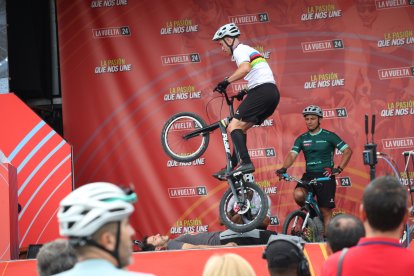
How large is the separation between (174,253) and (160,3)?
4722mm

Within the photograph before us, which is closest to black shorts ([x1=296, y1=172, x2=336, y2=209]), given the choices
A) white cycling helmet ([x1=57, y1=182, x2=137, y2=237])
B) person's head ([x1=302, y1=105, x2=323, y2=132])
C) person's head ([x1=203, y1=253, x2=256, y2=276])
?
person's head ([x1=302, y1=105, x2=323, y2=132])

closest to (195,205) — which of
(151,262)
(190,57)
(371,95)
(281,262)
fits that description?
(190,57)

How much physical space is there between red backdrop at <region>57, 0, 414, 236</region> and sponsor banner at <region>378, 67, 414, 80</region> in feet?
0.04

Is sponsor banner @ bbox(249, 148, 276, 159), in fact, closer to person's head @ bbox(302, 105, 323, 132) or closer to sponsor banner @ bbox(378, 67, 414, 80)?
person's head @ bbox(302, 105, 323, 132)

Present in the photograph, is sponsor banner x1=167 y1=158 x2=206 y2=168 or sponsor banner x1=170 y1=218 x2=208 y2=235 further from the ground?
sponsor banner x1=167 y1=158 x2=206 y2=168

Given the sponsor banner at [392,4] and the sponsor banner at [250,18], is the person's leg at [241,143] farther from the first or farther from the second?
the sponsor banner at [392,4]

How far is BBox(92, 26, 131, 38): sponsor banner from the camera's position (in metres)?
11.3

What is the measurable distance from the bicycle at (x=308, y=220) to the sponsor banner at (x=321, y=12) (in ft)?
8.19

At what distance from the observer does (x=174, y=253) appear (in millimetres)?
7656

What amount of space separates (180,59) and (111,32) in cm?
106

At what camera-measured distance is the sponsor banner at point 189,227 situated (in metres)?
10.9

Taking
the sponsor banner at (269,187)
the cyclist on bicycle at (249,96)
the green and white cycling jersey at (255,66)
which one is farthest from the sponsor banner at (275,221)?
the green and white cycling jersey at (255,66)

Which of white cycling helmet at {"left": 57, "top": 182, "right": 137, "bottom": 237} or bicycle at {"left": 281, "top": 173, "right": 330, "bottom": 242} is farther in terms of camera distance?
bicycle at {"left": 281, "top": 173, "right": 330, "bottom": 242}

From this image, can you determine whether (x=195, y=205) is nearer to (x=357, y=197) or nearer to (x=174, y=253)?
(x=357, y=197)
